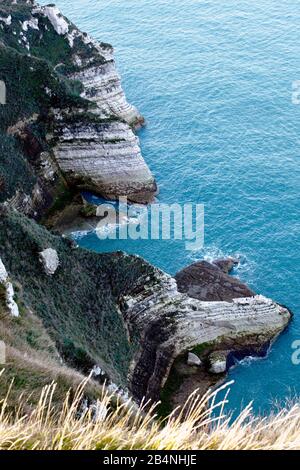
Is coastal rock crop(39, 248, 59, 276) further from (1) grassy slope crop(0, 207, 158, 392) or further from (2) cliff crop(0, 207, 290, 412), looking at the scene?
(1) grassy slope crop(0, 207, 158, 392)

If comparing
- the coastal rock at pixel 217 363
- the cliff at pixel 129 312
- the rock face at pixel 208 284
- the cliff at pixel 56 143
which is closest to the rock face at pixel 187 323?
the cliff at pixel 129 312

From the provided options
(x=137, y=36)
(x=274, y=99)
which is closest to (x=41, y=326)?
(x=274, y=99)

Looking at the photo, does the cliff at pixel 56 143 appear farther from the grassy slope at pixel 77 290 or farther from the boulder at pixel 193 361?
the boulder at pixel 193 361

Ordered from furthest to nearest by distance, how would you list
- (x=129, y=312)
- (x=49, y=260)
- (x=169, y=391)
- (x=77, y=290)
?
1. (x=129, y=312)
2. (x=169, y=391)
3. (x=77, y=290)
4. (x=49, y=260)

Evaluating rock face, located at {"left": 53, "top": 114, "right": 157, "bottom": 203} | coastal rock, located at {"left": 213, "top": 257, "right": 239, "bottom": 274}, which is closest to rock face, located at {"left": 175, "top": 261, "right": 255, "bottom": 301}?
coastal rock, located at {"left": 213, "top": 257, "right": 239, "bottom": 274}

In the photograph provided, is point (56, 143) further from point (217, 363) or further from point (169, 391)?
point (169, 391)

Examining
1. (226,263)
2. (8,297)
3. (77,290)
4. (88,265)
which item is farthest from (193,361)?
(8,297)
